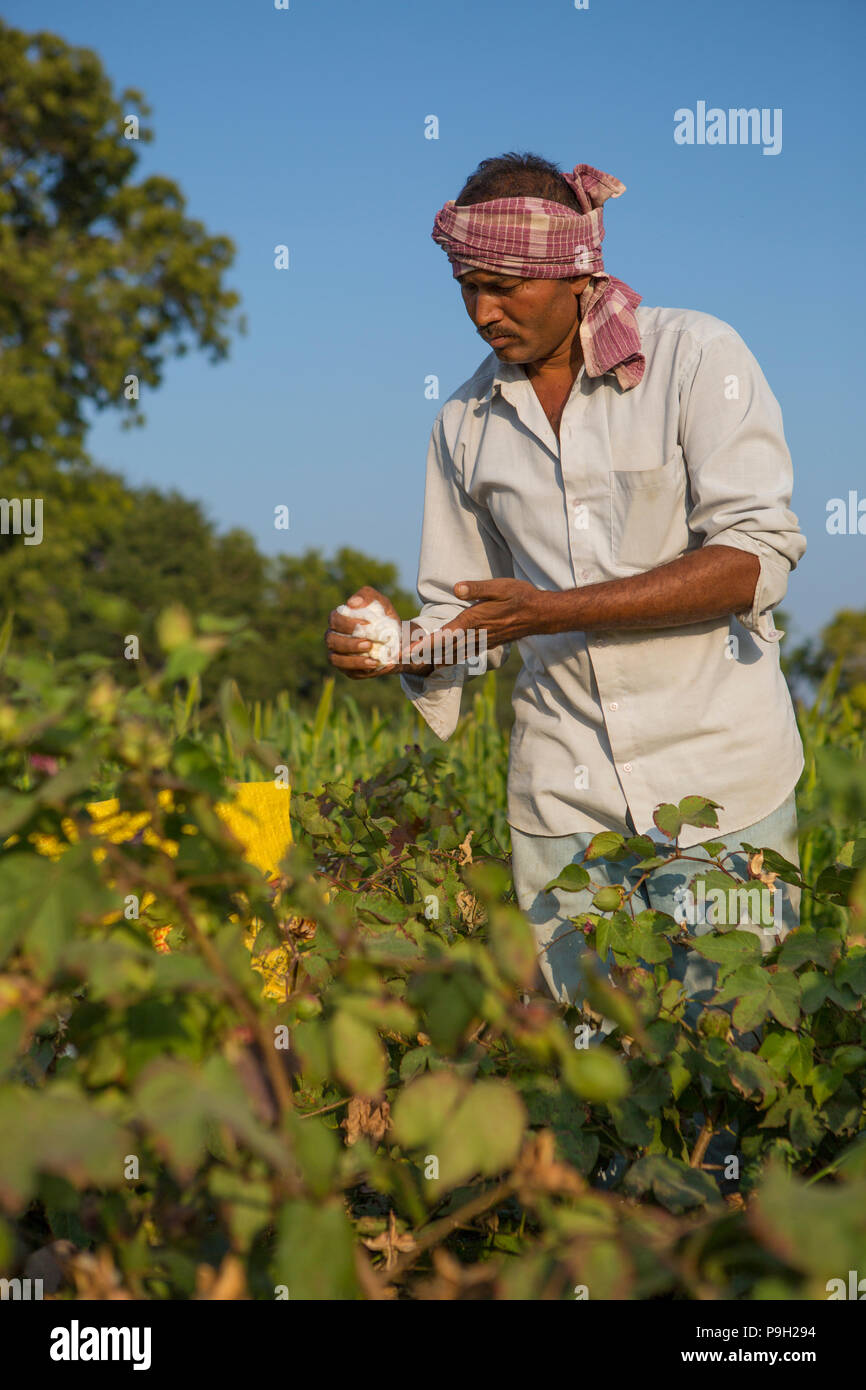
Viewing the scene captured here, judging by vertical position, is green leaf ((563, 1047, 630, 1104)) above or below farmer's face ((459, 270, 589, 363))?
below

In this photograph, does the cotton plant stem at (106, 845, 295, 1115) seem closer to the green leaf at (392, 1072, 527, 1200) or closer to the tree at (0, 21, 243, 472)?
the green leaf at (392, 1072, 527, 1200)

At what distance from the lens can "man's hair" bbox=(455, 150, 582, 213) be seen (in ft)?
7.30

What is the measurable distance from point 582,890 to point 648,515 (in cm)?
70

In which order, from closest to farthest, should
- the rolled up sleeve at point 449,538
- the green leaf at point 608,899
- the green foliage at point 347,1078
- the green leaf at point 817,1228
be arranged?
1. the green leaf at point 817,1228
2. the green foliage at point 347,1078
3. the green leaf at point 608,899
4. the rolled up sleeve at point 449,538

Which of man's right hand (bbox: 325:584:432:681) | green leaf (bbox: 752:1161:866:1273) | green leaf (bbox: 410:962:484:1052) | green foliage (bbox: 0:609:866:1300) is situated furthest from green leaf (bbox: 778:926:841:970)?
man's right hand (bbox: 325:584:432:681)

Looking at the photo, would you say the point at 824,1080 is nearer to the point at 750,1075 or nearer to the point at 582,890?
the point at 750,1075

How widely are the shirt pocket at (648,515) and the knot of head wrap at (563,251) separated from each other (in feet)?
0.57

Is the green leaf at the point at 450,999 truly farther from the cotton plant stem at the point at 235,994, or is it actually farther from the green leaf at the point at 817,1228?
the green leaf at the point at 817,1228

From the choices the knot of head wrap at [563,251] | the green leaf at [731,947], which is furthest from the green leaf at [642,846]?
the knot of head wrap at [563,251]

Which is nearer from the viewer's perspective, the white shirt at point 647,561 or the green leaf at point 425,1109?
the green leaf at point 425,1109

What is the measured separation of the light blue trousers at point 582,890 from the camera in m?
2.03

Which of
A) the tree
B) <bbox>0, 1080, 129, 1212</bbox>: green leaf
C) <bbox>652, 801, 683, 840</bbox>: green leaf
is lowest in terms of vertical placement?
<bbox>0, 1080, 129, 1212</bbox>: green leaf

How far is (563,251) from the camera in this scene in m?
2.16

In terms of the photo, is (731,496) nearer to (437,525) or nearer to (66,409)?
(437,525)
